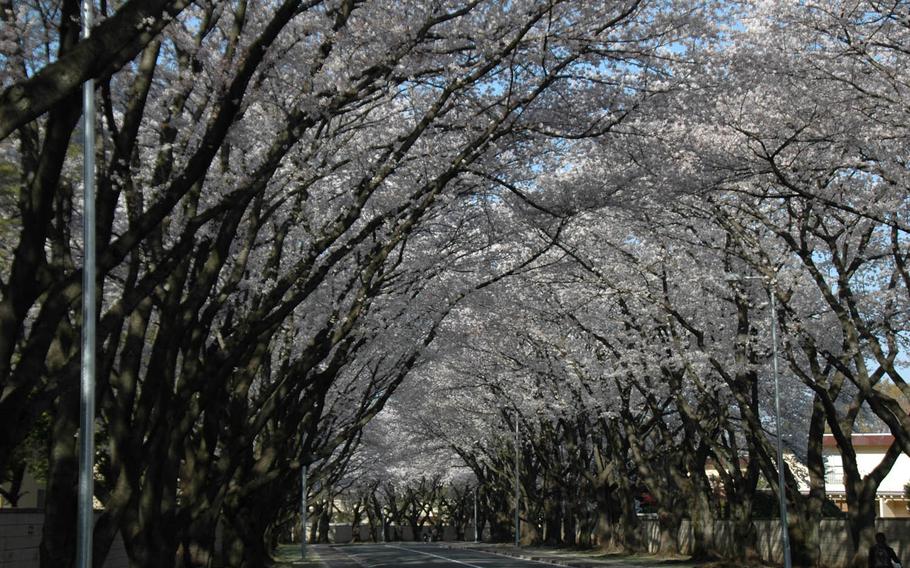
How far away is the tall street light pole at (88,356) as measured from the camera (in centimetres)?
949

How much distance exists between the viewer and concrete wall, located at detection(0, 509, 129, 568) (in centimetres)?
1848

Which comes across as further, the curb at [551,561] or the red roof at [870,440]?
the red roof at [870,440]

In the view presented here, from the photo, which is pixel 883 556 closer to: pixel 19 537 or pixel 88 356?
pixel 88 356

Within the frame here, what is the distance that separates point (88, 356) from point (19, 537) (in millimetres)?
11119

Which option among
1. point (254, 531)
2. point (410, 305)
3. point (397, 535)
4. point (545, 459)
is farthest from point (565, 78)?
point (397, 535)

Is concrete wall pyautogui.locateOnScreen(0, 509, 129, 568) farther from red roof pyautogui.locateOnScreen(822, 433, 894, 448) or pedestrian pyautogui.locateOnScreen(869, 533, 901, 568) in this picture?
red roof pyautogui.locateOnScreen(822, 433, 894, 448)

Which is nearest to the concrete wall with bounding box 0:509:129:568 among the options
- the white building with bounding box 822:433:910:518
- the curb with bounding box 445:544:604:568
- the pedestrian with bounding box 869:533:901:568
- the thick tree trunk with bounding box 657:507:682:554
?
the pedestrian with bounding box 869:533:901:568

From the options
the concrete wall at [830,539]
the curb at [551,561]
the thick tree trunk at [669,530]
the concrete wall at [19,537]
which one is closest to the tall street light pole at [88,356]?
the concrete wall at [19,537]

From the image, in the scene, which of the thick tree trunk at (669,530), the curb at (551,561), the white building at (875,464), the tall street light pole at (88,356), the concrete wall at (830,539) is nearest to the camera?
the tall street light pole at (88,356)

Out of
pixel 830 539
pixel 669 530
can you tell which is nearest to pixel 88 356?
pixel 830 539

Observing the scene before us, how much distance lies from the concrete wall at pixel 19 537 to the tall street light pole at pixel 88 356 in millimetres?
9703

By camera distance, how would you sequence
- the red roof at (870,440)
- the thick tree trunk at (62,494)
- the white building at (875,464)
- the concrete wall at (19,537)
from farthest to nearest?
the red roof at (870,440), the white building at (875,464), the concrete wall at (19,537), the thick tree trunk at (62,494)

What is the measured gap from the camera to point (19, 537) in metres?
19.1

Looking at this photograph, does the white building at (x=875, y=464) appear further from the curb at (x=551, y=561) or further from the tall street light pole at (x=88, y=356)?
the tall street light pole at (x=88, y=356)
